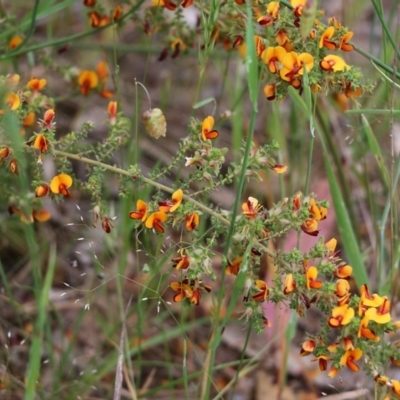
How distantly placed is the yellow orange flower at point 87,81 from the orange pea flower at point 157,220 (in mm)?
732

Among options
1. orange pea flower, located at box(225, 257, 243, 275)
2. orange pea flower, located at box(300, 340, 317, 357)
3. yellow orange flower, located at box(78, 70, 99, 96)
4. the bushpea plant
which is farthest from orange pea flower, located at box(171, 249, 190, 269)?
yellow orange flower, located at box(78, 70, 99, 96)

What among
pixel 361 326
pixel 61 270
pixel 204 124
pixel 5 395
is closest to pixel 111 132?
pixel 204 124

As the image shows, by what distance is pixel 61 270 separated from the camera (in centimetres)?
242

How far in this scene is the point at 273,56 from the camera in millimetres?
1368

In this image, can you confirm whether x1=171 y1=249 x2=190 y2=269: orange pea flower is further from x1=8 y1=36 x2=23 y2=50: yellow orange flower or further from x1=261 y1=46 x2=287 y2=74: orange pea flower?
x1=8 y1=36 x2=23 y2=50: yellow orange flower

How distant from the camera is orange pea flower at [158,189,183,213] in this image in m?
1.28

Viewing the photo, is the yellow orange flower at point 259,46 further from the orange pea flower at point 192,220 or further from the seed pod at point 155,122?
the orange pea flower at point 192,220

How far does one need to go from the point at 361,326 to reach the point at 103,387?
1.01 m

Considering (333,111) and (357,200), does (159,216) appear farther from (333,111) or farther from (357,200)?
(333,111)

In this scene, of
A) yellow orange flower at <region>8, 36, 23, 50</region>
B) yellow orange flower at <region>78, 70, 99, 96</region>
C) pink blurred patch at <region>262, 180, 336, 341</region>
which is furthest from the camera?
pink blurred patch at <region>262, 180, 336, 341</region>

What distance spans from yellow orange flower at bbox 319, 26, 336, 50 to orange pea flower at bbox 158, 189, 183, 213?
1.33 feet

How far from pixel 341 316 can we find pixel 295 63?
485 mm

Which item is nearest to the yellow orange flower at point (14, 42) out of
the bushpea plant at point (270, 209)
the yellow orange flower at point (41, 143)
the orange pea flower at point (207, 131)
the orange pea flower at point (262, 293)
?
the bushpea plant at point (270, 209)

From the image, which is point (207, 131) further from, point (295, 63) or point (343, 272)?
point (343, 272)
